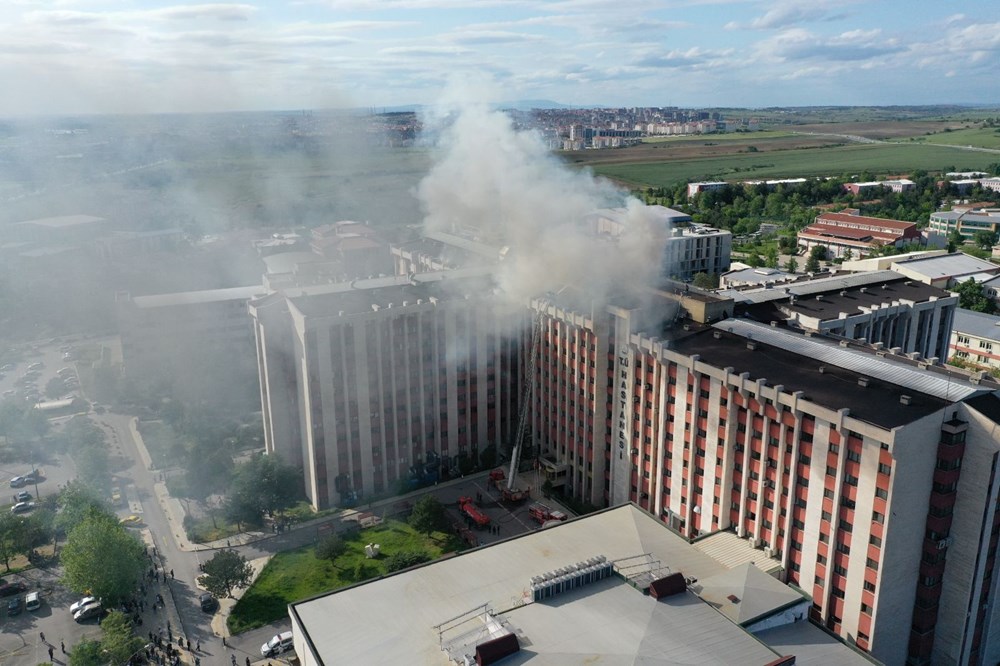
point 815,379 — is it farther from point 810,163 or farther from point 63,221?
point 810,163

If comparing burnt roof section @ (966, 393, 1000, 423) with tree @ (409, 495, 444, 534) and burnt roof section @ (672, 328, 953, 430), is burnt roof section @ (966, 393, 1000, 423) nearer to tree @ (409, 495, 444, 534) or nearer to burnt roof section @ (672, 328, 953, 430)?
burnt roof section @ (672, 328, 953, 430)

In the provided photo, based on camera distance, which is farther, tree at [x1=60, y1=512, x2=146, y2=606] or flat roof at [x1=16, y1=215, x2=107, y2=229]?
flat roof at [x1=16, y1=215, x2=107, y2=229]

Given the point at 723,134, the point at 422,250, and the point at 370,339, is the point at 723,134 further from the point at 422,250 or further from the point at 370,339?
the point at 370,339

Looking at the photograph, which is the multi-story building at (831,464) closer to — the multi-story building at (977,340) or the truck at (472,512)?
the truck at (472,512)

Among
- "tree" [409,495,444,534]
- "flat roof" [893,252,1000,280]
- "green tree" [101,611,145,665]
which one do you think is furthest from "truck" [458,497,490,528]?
"flat roof" [893,252,1000,280]

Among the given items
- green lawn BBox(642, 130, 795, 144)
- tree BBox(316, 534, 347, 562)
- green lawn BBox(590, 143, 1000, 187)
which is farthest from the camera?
green lawn BBox(642, 130, 795, 144)

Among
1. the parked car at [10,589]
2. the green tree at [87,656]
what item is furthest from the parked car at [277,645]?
the parked car at [10,589]
